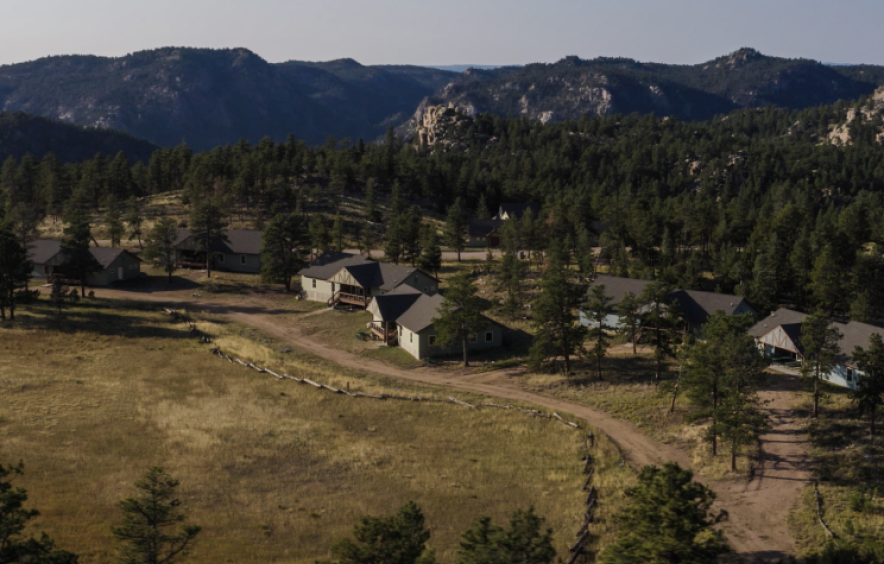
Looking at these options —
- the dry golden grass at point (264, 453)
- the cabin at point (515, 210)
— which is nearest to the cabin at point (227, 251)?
the dry golden grass at point (264, 453)

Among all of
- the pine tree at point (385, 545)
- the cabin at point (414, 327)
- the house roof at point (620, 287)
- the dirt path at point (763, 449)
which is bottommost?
the dirt path at point (763, 449)

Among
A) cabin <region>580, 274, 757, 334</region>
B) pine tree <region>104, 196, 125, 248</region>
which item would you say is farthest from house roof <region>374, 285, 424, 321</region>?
pine tree <region>104, 196, 125, 248</region>

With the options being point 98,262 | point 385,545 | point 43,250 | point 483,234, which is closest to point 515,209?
point 483,234

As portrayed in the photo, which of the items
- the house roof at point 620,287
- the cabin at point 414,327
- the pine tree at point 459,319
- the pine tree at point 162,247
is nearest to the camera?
the pine tree at point 459,319

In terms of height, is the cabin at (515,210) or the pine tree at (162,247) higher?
the cabin at (515,210)

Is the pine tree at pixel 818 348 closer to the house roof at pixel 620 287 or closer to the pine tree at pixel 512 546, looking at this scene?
the house roof at pixel 620 287

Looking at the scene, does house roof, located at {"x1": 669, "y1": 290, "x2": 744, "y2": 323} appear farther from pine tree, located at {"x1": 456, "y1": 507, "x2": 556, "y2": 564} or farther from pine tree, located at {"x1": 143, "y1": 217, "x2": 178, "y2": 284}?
pine tree, located at {"x1": 143, "y1": 217, "x2": 178, "y2": 284}
